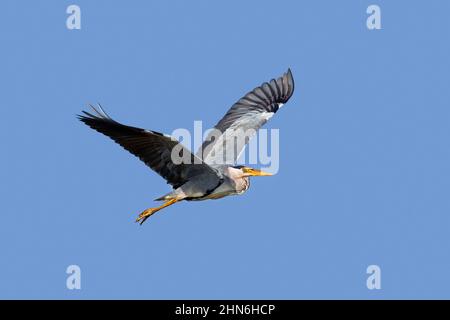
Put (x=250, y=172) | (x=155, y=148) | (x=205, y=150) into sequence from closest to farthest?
(x=155, y=148) → (x=250, y=172) → (x=205, y=150)

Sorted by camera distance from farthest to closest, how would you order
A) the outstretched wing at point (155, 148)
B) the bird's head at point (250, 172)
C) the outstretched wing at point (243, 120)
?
1. the outstretched wing at point (243, 120)
2. the bird's head at point (250, 172)
3. the outstretched wing at point (155, 148)

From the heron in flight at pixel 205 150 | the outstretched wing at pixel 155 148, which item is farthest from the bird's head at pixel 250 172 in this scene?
the outstretched wing at pixel 155 148

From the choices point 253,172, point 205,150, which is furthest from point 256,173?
point 205,150

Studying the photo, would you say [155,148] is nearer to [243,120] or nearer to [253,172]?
[253,172]

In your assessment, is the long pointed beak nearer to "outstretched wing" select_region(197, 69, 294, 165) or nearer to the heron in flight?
the heron in flight

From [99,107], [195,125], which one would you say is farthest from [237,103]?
[99,107]

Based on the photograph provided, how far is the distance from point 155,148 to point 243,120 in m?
2.84

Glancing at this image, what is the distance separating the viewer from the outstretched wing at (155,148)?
1084cm

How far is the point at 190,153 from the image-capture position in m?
11.1

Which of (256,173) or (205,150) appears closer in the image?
(256,173)

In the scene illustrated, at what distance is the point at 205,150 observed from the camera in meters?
13.1

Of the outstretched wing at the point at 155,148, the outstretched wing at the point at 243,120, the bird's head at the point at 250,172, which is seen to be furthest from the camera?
the outstretched wing at the point at 243,120

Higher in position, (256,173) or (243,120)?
(243,120)

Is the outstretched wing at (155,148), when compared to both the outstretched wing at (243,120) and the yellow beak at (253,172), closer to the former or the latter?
the yellow beak at (253,172)
